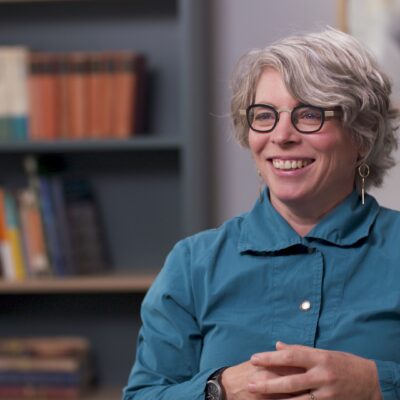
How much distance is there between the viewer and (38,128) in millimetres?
3217

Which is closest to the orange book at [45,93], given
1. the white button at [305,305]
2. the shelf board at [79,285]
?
the shelf board at [79,285]

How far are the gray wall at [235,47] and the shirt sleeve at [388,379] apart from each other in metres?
1.78

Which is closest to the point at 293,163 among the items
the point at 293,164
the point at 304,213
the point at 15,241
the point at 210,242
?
the point at 293,164

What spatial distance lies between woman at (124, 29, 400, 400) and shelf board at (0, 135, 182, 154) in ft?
4.34

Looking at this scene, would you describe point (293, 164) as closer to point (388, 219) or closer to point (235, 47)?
point (388, 219)

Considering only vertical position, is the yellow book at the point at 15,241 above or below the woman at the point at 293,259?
below

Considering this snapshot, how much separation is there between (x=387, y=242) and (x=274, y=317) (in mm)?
237

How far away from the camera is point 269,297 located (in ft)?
5.67

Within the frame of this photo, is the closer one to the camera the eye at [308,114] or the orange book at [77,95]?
the eye at [308,114]

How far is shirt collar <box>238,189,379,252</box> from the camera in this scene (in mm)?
1744

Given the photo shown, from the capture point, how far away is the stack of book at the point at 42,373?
10.7 ft

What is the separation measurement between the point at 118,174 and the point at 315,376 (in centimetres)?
197

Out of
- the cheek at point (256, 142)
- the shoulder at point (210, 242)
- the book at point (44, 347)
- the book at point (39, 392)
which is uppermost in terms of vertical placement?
the cheek at point (256, 142)

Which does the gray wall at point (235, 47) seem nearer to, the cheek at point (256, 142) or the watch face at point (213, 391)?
the cheek at point (256, 142)
